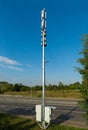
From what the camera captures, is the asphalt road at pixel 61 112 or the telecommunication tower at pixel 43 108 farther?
the asphalt road at pixel 61 112

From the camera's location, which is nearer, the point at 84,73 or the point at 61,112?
the point at 84,73

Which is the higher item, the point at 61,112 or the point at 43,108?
the point at 43,108

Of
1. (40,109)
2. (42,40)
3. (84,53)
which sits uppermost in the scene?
(42,40)

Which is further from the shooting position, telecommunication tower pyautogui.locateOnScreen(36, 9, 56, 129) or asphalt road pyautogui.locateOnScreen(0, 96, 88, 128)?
asphalt road pyautogui.locateOnScreen(0, 96, 88, 128)

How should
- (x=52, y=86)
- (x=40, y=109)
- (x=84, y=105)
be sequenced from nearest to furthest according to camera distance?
(x=84, y=105) < (x=40, y=109) < (x=52, y=86)

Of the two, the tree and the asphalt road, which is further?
the asphalt road

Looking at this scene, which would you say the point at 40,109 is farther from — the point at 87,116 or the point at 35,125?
the point at 87,116

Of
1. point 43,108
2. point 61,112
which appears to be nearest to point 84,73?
point 43,108

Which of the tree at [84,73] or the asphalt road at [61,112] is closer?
the tree at [84,73]

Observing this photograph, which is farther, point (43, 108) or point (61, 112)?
point (61, 112)

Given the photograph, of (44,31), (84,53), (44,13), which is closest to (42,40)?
(44,31)

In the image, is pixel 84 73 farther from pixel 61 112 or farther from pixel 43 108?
pixel 61 112

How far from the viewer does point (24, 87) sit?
83938 mm

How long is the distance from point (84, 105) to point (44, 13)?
5.98m
